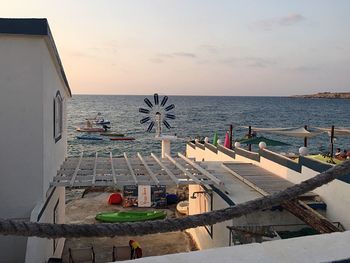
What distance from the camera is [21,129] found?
342 inches

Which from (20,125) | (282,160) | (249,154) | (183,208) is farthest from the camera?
(183,208)

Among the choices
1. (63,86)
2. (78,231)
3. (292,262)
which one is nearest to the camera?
(78,231)

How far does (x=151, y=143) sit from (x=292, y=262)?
56.5 m

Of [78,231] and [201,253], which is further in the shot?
[201,253]

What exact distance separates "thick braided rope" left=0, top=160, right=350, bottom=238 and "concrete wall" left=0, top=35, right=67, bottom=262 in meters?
7.49

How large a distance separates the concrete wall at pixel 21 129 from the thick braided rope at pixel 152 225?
7486 mm

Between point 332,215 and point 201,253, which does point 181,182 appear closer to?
point 332,215

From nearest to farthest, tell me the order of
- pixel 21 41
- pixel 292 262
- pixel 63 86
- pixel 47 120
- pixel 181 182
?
pixel 292 262 < pixel 21 41 < pixel 47 120 < pixel 181 182 < pixel 63 86

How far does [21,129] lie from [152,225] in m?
7.61

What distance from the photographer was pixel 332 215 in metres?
9.76

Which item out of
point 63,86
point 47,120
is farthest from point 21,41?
point 63,86

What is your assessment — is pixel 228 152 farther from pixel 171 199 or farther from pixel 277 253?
pixel 277 253

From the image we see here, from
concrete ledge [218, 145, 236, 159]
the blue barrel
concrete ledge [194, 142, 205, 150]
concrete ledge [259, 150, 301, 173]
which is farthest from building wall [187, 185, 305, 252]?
concrete ledge [194, 142, 205, 150]

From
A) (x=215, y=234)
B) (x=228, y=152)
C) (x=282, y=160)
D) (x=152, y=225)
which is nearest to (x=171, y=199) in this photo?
(x=228, y=152)
